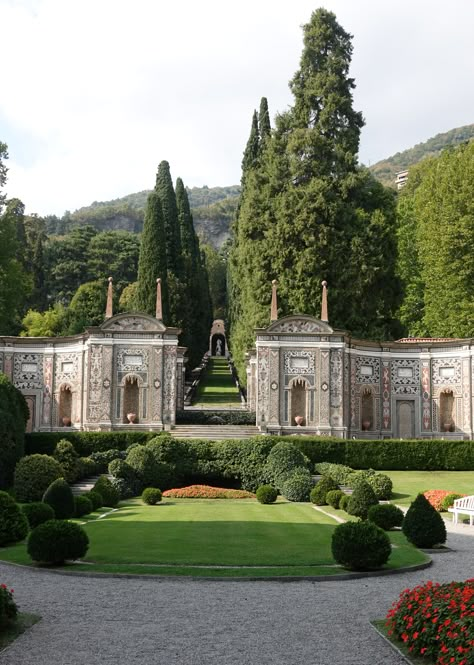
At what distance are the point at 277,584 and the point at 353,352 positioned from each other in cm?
2979

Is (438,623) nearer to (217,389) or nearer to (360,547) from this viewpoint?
(360,547)

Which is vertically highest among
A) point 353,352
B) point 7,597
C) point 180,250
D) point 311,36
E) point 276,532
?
point 311,36

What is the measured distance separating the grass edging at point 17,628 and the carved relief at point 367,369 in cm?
3356

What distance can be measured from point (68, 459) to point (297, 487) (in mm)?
9565

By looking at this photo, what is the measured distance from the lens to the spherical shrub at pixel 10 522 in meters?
19.8

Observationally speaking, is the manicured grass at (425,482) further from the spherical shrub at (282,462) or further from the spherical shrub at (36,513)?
the spherical shrub at (36,513)

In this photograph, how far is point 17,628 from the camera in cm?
1153

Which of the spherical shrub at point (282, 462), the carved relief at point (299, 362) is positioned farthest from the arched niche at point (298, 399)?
the spherical shrub at point (282, 462)

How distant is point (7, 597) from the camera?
37.8ft

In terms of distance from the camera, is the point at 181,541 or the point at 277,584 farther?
the point at 181,541

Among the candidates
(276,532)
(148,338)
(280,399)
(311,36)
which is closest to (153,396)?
(148,338)

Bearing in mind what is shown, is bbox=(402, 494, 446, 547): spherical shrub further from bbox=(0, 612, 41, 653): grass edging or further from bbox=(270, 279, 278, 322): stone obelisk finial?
bbox=(270, 279, 278, 322): stone obelisk finial

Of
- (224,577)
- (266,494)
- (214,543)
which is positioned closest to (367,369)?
(266,494)

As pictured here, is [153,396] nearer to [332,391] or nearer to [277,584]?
[332,391]
